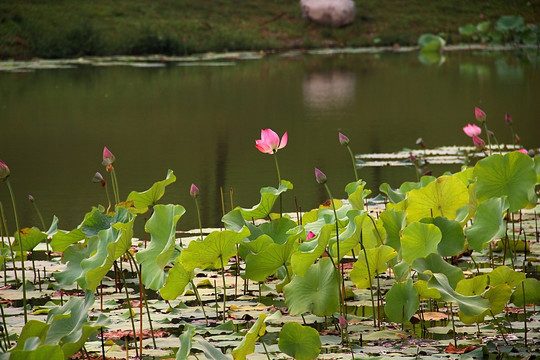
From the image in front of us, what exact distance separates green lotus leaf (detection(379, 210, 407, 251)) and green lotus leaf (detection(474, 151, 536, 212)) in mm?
341

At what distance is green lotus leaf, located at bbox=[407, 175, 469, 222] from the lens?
2.93m

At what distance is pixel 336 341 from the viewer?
245 centimetres

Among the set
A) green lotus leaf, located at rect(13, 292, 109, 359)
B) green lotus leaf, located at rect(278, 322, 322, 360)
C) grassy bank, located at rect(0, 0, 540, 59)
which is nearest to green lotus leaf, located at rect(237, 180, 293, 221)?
green lotus leaf, located at rect(278, 322, 322, 360)

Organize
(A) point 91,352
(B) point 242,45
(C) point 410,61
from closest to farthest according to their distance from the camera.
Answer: (A) point 91,352
(C) point 410,61
(B) point 242,45

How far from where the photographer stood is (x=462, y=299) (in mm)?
2299

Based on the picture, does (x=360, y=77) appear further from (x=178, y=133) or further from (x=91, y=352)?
(x=91, y=352)

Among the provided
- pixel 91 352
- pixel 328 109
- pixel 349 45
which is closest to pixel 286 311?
pixel 91 352

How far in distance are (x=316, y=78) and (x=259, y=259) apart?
11.0 m

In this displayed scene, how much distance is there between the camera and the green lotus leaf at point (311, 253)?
7.89 feet

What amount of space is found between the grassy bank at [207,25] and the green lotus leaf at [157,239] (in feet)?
52.7

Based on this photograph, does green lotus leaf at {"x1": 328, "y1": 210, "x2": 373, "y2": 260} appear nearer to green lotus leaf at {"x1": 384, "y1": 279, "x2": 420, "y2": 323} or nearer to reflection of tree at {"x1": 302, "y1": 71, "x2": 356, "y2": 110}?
green lotus leaf at {"x1": 384, "y1": 279, "x2": 420, "y2": 323}

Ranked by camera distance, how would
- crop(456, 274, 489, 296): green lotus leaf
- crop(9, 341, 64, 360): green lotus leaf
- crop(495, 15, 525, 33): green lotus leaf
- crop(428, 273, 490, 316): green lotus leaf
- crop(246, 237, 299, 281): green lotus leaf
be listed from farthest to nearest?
crop(495, 15, 525, 33): green lotus leaf, crop(246, 237, 299, 281): green lotus leaf, crop(456, 274, 489, 296): green lotus leaf, crop(428, 273, 490, 316): green lotus leaf, crop(9, 341, 64, 360): green lotus leaf

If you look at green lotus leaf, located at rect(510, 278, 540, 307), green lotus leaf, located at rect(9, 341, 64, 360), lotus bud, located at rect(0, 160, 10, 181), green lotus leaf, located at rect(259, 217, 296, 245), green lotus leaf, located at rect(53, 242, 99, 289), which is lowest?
green lotus leaf, located at rect(510, 278, 540, 307)

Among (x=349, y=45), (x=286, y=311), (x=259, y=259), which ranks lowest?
(x=349, y=45)
